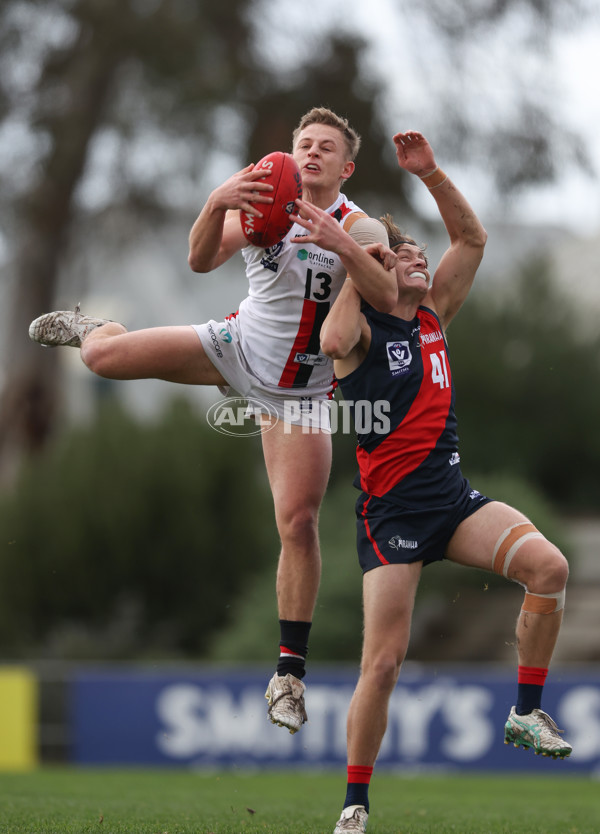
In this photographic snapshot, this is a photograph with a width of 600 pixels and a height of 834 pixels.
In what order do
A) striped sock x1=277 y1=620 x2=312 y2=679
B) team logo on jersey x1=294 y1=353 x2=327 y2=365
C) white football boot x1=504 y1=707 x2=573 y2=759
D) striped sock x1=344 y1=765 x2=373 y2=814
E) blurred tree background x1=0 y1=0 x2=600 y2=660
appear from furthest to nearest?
blurred tree background x1=0 y1=0 x2=600 y2=660 < striped sock x1=277 y1=620 x2=312 y2=679 < team logo on jersey x1=294 y1=353 x2=327 y2=365 < striped sock x1=344 y1=765 x2=373 y2=814 < white football boot x1=504 y1=707 x2=573 y2=759

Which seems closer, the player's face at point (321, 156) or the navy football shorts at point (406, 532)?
the navy football shorts at point (406, 532)

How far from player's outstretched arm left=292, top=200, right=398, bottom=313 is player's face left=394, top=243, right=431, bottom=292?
0.39 feet

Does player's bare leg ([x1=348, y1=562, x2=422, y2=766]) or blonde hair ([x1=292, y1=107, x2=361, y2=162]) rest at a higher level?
blonde hair ([x1=292, y1=107, x2=361, y2=162])

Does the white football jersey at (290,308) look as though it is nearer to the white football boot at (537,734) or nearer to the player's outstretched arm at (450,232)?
the player's outstretched arm at (450,232)

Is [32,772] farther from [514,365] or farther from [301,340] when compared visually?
[514,365]

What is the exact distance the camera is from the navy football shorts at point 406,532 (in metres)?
5.53

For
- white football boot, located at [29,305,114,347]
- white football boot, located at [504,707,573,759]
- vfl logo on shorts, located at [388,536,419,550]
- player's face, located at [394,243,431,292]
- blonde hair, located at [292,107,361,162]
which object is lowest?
white football boot, located at [504,707,573,759]

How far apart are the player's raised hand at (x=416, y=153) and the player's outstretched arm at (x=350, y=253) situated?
66 centimetres

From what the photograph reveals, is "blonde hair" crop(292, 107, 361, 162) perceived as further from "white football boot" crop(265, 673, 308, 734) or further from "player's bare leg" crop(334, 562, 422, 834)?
"white football boot" crop(265, 673, 308, 734)

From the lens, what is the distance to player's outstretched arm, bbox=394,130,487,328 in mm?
5977

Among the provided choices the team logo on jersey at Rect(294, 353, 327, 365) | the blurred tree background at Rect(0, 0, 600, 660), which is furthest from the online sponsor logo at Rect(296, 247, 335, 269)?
the blurred tree background at Rect(0, 0, 600, 660)

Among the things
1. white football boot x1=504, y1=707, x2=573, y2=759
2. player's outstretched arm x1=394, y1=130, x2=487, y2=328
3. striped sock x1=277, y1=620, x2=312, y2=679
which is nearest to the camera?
white football boot x1=504, y1=707, x2=573, y2=759

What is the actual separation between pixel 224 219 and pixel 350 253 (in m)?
0.74

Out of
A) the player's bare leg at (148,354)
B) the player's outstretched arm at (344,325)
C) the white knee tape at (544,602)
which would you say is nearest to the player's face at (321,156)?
the player's outstretched arm at (344,325)
